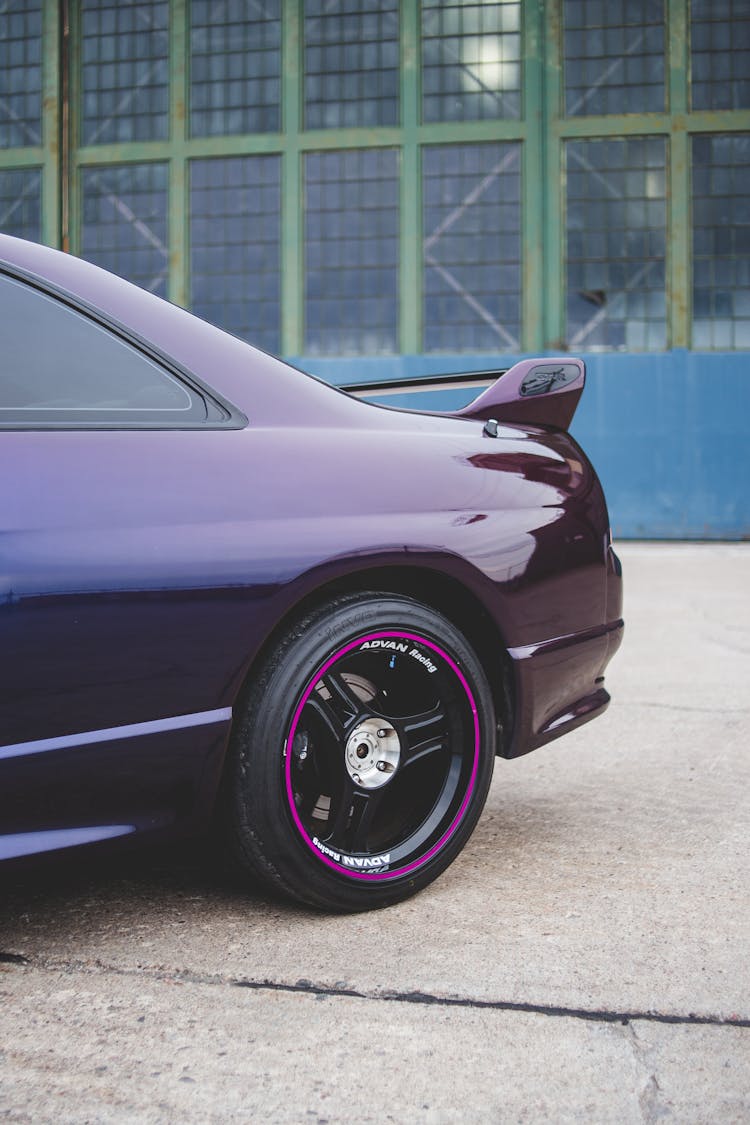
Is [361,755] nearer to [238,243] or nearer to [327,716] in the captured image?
[327,716]

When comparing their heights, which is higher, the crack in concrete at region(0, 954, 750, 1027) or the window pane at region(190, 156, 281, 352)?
the window pane at region(190, 156, 281, 352)

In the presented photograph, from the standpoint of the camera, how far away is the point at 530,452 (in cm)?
289

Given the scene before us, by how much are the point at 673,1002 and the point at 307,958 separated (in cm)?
72

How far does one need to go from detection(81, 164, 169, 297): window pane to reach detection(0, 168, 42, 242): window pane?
2.71ft

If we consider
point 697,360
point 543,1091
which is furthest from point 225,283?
point 543,1091

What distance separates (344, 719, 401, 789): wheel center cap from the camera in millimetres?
2480

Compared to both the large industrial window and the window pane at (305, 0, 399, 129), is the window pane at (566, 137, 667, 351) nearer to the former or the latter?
the large industrial window

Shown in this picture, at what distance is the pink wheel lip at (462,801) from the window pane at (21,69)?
19.8 m

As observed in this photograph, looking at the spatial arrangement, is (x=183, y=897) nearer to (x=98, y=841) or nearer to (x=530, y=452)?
(x=98, y=841)

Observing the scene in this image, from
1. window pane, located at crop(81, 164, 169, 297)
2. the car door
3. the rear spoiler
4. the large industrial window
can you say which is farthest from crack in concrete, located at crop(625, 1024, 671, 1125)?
window pane, located at crop(81, 164, 169, 297)

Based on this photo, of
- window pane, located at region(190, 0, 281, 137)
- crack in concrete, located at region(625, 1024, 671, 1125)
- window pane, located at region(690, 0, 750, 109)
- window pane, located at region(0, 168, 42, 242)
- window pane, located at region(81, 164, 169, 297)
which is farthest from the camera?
window pane, located at region(0, 168, 42, 242)

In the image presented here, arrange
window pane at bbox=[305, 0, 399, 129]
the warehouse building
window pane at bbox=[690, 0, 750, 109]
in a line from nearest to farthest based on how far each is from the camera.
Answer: window pane at bbox=[690, 0, 750, 109], the warehouse building, window pane at bbox=[305, 0, 399, 129]

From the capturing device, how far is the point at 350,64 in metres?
19.0

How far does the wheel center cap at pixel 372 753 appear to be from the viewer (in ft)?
8.14
